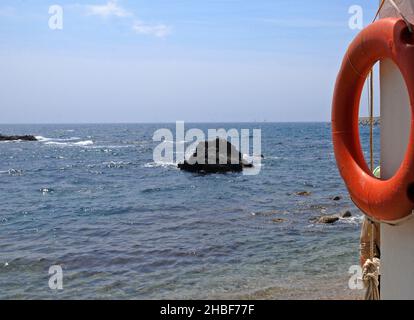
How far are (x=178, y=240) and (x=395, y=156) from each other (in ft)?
28.5

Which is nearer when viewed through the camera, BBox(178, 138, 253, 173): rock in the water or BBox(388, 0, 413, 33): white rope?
BBox(388, 0, 413, 33): white rope

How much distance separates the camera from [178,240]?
1150cm

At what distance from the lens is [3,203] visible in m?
18.0

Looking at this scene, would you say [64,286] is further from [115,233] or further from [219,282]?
[115,233]

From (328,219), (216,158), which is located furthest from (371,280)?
(216,158)

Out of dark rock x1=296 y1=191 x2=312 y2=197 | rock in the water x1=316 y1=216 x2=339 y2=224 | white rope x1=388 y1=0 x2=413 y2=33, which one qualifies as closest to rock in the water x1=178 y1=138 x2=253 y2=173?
dark rock x1=296 y1=191 x2=312 y2=197

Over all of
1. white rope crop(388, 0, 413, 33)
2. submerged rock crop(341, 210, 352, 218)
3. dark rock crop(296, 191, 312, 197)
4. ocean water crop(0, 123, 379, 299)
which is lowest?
ocean water crop(0, 123, 379, 299)

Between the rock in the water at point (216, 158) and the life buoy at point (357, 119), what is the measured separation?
20.3 m

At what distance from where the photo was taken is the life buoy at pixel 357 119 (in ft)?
9.39

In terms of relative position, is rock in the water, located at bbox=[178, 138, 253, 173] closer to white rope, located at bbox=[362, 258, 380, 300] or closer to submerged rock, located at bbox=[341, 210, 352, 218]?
submerged rock, located at bbox=[341, 210, 352, 218]

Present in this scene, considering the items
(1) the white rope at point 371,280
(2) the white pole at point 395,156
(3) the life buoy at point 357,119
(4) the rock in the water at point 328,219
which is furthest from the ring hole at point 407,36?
(4) the rock in the water at point 328,219

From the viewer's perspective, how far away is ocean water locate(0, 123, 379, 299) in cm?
822

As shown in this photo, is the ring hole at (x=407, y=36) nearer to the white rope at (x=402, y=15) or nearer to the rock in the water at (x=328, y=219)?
the white rope at (x=402, y=15)

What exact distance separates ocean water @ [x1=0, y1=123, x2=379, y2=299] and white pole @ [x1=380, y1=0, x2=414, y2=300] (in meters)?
4.38
